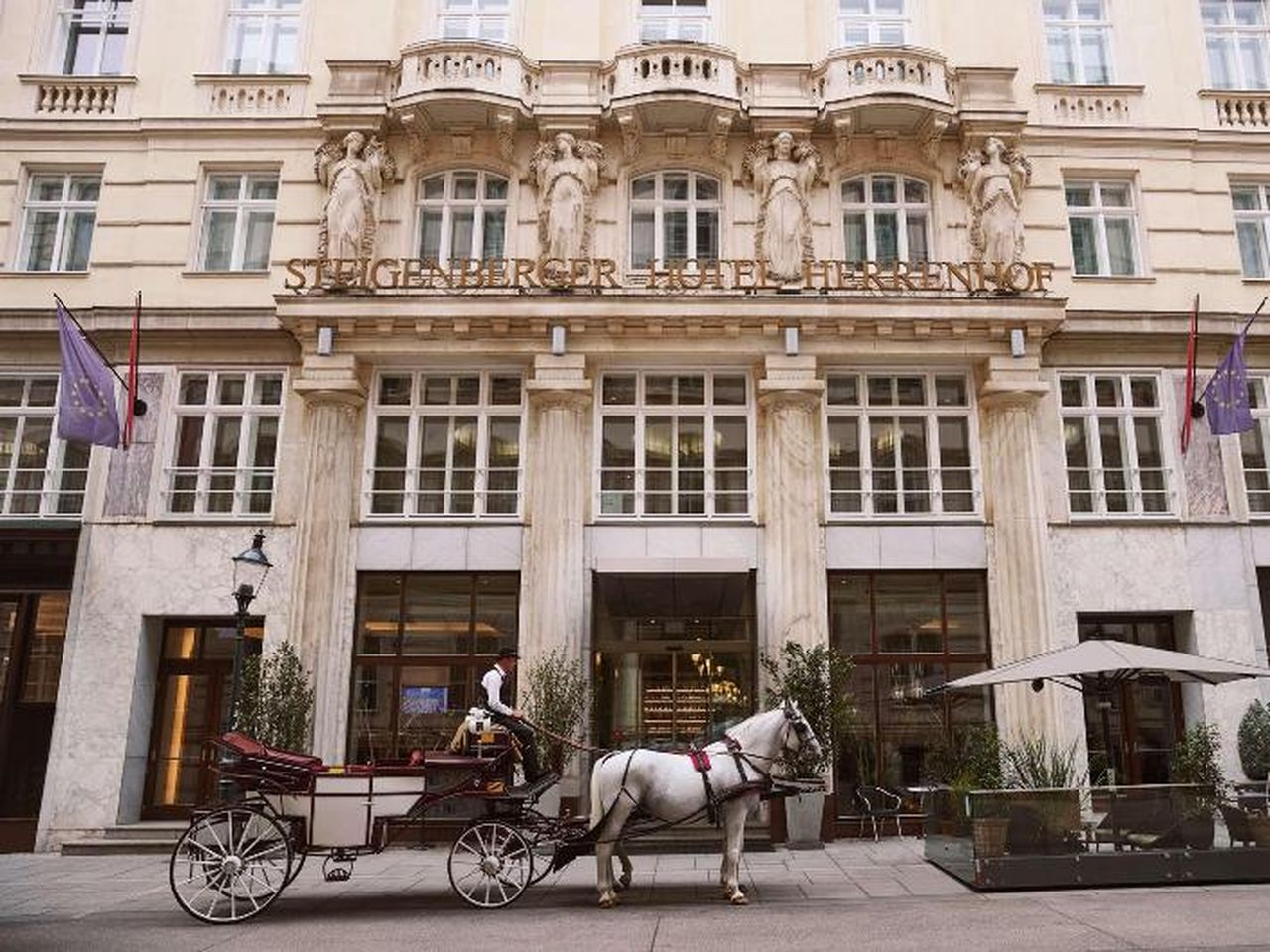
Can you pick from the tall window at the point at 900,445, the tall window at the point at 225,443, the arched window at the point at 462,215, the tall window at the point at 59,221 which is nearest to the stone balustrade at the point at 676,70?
the arched window at the point at 462,215

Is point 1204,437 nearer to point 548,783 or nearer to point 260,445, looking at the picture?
point 548,783

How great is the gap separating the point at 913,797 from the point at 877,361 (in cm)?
750

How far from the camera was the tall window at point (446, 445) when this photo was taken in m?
17.8

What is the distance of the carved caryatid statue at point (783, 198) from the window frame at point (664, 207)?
2.68ft

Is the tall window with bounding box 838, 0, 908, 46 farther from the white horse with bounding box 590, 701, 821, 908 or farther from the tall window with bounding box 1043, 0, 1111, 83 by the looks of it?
the white horse with bounding box 590, 701, 821, 908

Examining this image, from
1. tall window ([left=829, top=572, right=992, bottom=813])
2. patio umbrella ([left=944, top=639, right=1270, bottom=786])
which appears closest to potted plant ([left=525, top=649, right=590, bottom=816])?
tall window ([left=829, top=572, right=992, bottom=813])

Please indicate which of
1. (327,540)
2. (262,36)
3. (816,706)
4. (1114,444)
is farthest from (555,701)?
(262,36)

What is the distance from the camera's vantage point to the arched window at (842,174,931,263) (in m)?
19.1

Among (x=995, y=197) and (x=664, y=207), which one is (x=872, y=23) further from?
(x=664, y=207)

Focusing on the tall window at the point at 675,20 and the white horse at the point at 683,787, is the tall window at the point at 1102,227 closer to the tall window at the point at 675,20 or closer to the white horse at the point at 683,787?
the tall window at the point at 675,20

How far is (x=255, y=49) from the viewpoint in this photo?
2031 cm

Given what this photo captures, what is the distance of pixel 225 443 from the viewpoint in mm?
17984

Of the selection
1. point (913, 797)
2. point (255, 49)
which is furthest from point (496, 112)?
point (913, 797)

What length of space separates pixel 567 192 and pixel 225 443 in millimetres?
7625
